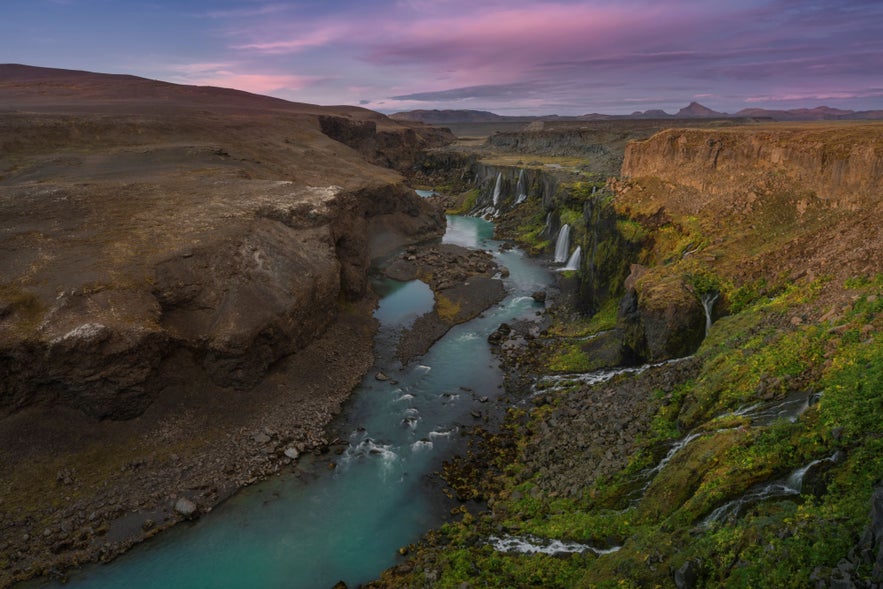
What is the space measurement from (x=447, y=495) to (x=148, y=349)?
19.0 m

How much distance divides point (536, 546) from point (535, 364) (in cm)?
1885

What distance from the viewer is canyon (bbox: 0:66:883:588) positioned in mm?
14227

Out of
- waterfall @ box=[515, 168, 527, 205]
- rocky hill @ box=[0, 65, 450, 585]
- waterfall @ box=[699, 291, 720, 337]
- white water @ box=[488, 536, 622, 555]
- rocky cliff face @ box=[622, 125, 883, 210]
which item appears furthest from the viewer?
waterfall @ box=[515, 168, 527, 205]

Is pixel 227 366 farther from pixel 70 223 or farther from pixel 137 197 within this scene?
pixel 137 197

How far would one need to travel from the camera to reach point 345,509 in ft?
82.5

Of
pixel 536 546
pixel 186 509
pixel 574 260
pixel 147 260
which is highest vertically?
pixel 147 260

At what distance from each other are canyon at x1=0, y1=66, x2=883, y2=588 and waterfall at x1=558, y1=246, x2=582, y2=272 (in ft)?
5.08

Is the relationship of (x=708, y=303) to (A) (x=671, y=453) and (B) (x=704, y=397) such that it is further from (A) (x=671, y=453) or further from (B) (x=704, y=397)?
(A) (x=671, y=453)

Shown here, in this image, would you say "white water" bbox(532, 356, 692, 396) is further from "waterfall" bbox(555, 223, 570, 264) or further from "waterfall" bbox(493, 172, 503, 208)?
"waterfall" bbox(493, 172, 503, 208)

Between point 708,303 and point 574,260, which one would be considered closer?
point 708,303

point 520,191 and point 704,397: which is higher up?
point 520,191

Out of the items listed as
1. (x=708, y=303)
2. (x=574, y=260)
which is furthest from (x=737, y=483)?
(x=574, y=260)

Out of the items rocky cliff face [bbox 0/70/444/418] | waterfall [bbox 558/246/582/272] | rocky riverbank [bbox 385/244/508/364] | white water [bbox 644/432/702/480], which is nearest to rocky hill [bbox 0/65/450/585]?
rocky cliff face [bbox 0/70/444/418]

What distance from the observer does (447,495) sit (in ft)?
83.6
